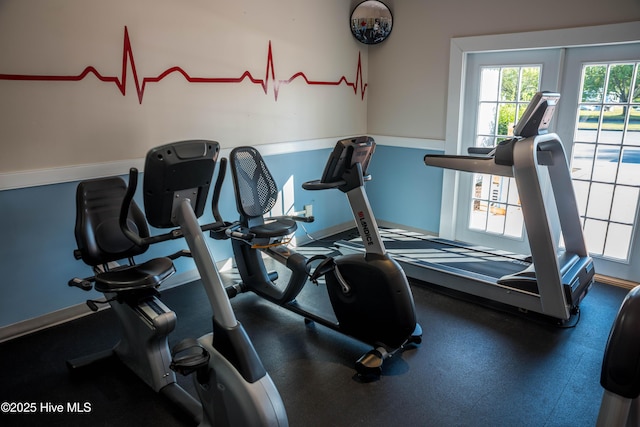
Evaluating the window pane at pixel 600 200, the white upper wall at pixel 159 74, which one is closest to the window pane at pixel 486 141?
the window pane at pixel 600 200

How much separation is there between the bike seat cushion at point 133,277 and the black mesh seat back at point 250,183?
874mm

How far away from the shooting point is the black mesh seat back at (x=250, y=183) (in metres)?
3.21

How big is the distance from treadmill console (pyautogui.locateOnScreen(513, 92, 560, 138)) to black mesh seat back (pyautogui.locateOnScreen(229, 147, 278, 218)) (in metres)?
1.79

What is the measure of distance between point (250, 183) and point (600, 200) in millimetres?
2963

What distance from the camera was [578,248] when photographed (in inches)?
134

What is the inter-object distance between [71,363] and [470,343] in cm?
249

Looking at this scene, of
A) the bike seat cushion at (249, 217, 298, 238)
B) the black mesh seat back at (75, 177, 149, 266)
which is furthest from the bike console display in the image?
the bike seat cushion at (249, 217, 298, 238)

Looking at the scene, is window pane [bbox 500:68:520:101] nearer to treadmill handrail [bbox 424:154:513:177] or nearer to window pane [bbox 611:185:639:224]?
window pane [bbox 611:185:639:224]

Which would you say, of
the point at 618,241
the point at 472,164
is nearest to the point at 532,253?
the point at 472,164

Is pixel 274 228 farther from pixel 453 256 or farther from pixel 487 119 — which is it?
pixel 487 119

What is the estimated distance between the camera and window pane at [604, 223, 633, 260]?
3652 millimetres

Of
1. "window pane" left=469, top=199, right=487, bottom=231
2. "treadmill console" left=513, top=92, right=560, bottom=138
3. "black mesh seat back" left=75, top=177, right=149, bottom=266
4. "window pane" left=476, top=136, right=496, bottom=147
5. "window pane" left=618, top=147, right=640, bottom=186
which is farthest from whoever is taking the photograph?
"window pane" left=469, top=199, right=487, bottom=231

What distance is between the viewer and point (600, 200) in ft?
12.4

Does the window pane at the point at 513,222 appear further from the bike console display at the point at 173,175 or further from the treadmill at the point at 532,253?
the bike console display at the point at 173,175
